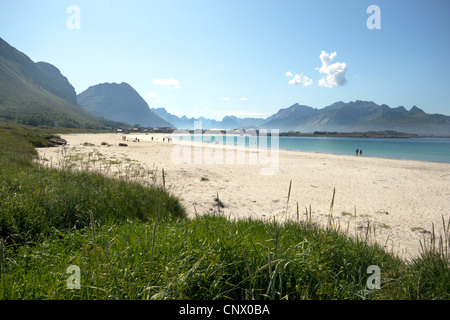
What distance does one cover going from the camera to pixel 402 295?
7.76 feet

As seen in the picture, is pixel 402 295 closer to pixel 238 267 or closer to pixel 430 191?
pixel 238 267

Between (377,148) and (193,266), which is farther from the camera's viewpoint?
(377,148)

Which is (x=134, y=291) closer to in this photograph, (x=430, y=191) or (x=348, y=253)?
(x=348, y=253)

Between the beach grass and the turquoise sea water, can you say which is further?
the turquoise sea water

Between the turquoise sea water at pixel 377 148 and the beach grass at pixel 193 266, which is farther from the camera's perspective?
the turquoise sea water at pixel 377 148

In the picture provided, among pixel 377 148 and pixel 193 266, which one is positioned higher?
pixel 377 148

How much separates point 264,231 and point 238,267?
56.0 inches

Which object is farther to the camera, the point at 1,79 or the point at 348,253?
the point at 1,79

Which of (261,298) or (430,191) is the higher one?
(261,298)
